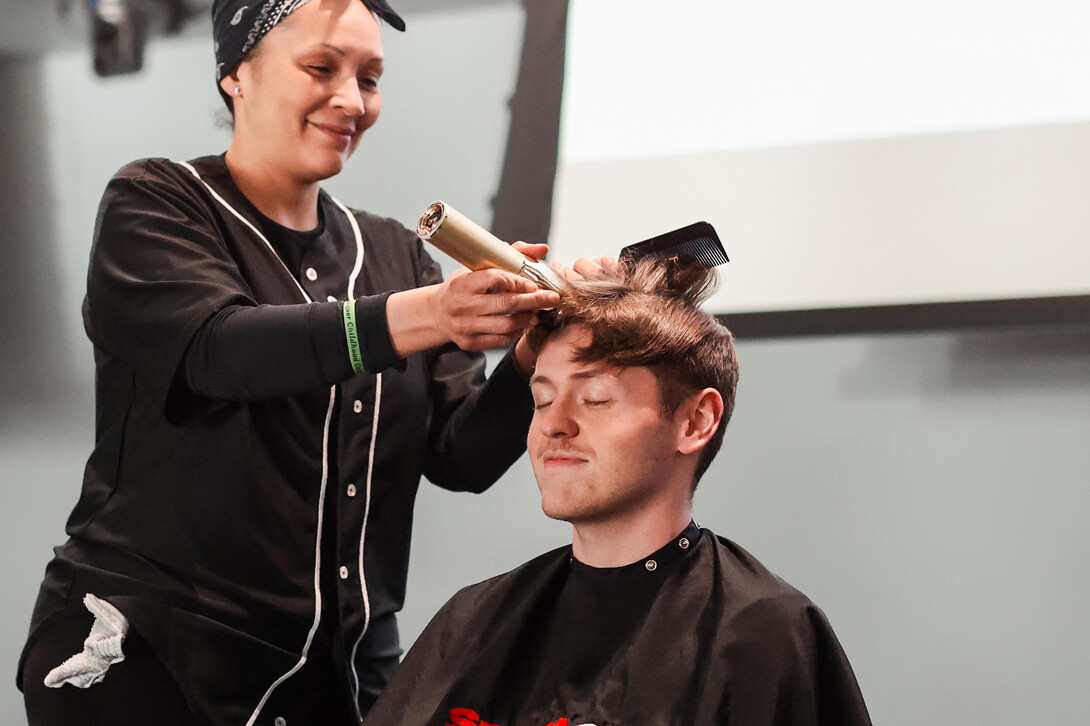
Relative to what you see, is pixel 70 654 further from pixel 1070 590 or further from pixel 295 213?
pixel 1070 590

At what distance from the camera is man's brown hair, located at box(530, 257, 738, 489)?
1.37 m

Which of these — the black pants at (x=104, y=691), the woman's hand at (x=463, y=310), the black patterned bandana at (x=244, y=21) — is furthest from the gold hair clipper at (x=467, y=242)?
the black pants at (x=104, y=691)

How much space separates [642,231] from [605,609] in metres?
1.12

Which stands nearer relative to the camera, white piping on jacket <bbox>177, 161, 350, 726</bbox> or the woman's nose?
white piping on jacket <bbox>177, 161, 350, 726</bbox>

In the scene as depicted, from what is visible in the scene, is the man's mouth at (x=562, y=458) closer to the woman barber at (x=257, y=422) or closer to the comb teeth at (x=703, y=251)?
the woman barber at (x=257, y=422)

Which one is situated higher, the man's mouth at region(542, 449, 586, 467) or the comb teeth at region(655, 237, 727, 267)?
the comb teeth at region(655, 237, 727, 267)

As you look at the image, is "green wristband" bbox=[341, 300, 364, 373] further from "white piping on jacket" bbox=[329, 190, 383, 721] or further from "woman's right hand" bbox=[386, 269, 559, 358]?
"white piping on jacket" bbox=[329, 190, 383, 721]

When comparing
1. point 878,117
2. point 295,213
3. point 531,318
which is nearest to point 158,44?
point 295,213

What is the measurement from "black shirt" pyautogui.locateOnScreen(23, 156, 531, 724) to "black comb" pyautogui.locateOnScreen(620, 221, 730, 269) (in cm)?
25

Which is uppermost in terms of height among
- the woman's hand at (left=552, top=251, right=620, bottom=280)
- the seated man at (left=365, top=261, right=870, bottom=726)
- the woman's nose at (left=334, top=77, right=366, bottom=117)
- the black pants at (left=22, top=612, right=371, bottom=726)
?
the woman's nose at (left=334, top=77, right=366, bottom=117)

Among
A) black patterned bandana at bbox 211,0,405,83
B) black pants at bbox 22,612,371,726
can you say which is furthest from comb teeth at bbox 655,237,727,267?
black pants at bbox 22,612,371,726

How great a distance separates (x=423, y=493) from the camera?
2.66m

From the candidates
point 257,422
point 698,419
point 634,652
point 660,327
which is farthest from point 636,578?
point 257,422

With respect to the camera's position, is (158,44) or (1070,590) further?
(158,44)
